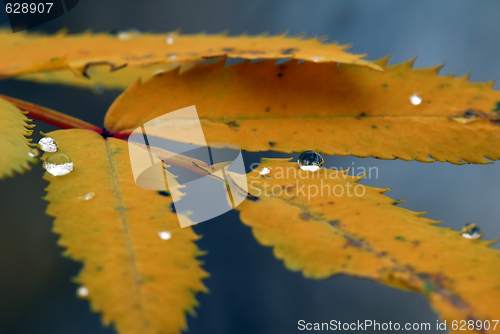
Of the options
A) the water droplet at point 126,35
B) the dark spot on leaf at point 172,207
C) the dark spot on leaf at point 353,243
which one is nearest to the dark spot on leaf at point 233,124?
the dark spot on leaf at point 172,207

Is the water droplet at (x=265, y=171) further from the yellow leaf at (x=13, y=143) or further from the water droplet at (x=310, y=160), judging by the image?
the yellow leaf at (x=13, y=143)

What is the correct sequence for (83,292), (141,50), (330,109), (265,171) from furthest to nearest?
(141,50) < (330,109) < (265,171) < (83,292)

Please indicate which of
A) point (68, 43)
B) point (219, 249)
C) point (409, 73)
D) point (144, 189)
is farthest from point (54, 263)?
point (409, 73)

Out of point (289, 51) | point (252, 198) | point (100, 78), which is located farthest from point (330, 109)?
point (100, 78)

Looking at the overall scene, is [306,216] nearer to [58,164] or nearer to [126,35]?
[58,164]

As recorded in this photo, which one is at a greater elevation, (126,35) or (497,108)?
(126,35)
